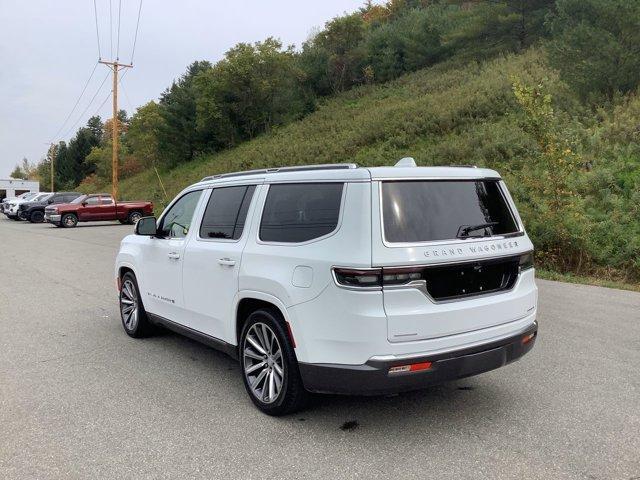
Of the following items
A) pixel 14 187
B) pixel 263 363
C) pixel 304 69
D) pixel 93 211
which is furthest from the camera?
pixel 14 187

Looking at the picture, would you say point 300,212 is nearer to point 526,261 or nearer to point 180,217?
point 526,261

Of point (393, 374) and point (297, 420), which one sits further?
point (297, 420)

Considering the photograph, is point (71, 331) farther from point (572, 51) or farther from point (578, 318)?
point (572, 51)

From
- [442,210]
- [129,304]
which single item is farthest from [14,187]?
[442,210]

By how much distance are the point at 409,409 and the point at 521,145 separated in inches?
577

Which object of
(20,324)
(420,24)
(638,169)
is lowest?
(20,324)

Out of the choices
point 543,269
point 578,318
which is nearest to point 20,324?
point 578,318

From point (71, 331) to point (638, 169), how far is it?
13.3 meters

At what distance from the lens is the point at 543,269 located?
1099cm

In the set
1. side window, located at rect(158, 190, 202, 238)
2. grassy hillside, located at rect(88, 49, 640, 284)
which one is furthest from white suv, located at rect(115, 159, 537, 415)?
grassy hillside, located at rect(88, 49, 640, 284)

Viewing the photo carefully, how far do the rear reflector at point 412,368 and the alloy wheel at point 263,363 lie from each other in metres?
0.92

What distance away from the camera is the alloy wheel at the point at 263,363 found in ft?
12.8

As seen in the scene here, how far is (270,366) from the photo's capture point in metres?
3.97

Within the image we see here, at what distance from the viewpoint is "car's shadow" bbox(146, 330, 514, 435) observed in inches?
149
